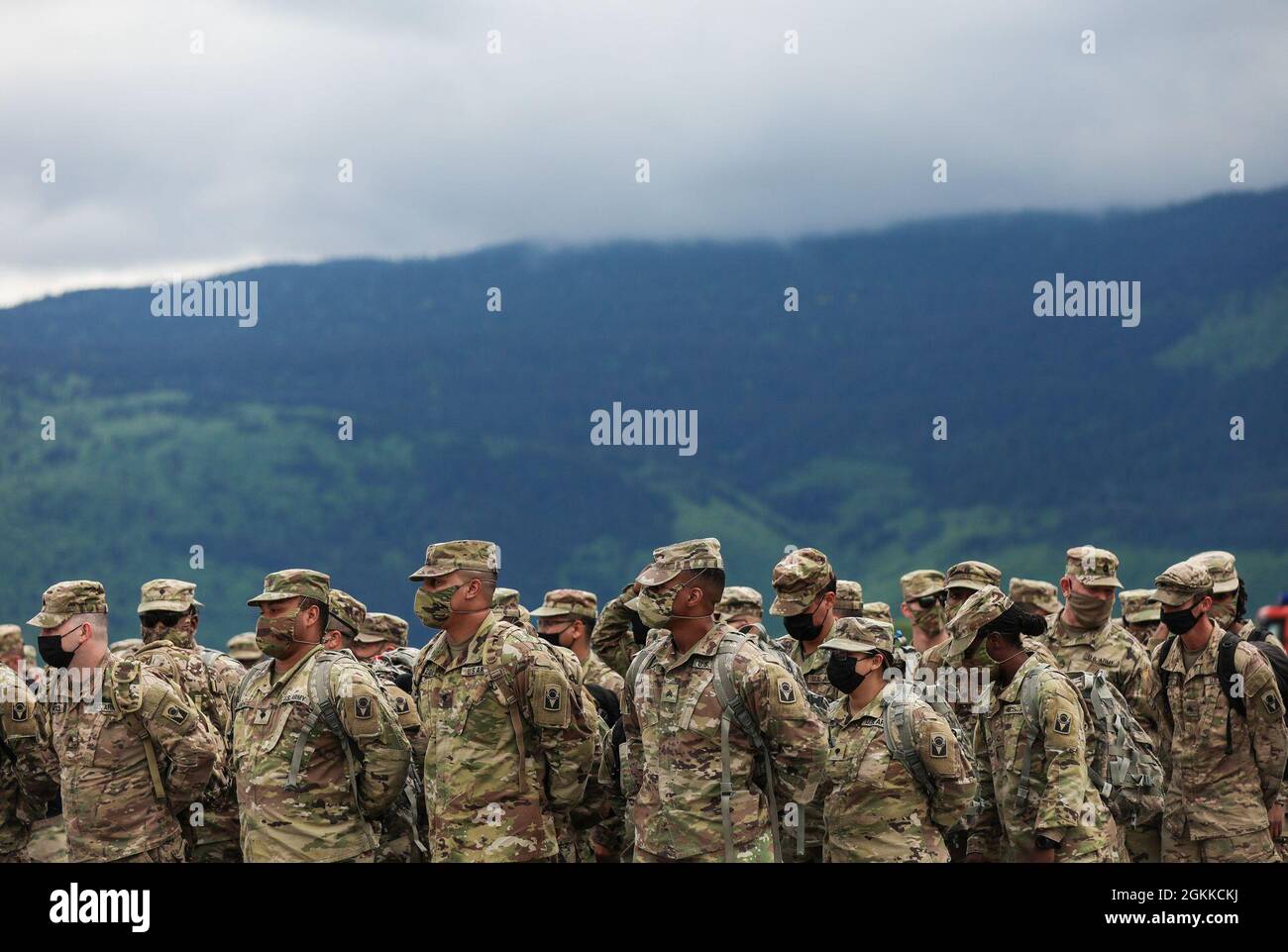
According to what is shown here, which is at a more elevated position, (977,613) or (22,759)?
(977,613)

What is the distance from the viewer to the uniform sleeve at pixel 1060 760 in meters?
7.64

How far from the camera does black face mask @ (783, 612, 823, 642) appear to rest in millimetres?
8578

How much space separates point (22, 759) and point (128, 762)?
1477mm

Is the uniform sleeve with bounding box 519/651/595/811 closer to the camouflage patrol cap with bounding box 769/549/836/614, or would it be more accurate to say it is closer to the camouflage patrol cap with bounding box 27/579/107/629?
the camouflage patrol cap with bounding box 769/549/836/614

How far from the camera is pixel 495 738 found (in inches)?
304

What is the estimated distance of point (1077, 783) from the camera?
25.3ft

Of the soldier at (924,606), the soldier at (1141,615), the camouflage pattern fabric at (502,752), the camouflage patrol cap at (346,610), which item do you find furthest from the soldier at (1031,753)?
the soldier at (1141,615)

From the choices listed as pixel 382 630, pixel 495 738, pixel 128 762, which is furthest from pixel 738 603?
pixel 128 762

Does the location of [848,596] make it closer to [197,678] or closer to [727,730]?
[727,730]

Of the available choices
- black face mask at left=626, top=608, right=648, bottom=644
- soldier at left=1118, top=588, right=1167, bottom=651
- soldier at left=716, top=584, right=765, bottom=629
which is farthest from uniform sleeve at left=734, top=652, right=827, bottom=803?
soldier at left=1118, top=588, right=1167, bottom=651

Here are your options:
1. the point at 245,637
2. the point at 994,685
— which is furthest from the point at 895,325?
the point at 994,685

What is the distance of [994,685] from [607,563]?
68.0m

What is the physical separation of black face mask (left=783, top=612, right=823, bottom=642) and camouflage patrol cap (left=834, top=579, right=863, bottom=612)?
116 inches

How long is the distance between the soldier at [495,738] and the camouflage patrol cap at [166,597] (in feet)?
9.04
